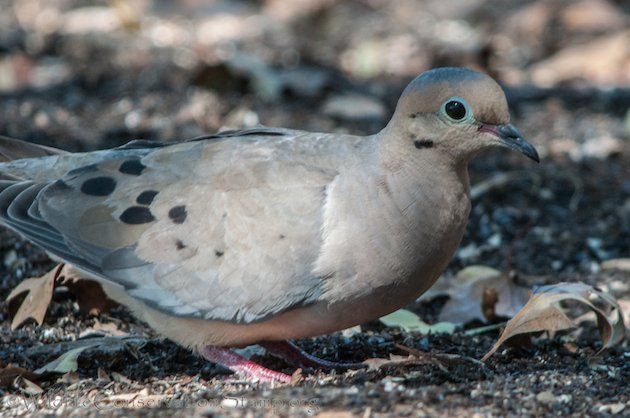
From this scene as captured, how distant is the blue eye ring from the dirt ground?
3.05 feet

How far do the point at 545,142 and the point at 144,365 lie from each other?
4.26 m

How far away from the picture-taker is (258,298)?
Answer: 4.12 m

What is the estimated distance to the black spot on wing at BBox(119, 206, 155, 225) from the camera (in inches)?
173

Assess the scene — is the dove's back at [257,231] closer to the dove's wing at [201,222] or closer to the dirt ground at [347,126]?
the dove's wing at [201,222]

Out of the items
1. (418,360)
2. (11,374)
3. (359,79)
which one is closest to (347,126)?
(359,79)

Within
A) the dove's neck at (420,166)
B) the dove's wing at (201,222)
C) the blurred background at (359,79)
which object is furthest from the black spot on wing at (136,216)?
the blurred background at (359,79)

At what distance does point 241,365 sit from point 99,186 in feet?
3.20

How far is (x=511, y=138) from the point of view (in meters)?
4.12

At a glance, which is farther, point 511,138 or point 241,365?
point 241,365

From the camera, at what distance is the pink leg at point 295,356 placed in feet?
14.5

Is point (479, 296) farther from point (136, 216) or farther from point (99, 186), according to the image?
point (99, 186)

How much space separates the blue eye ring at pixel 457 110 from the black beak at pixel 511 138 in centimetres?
7

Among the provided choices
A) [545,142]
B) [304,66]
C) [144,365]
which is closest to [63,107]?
[304,66]

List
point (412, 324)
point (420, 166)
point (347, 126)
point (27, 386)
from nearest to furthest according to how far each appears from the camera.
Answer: point (420, 166)
point (27, 386)
point (412, 324)
point (347, 126)
